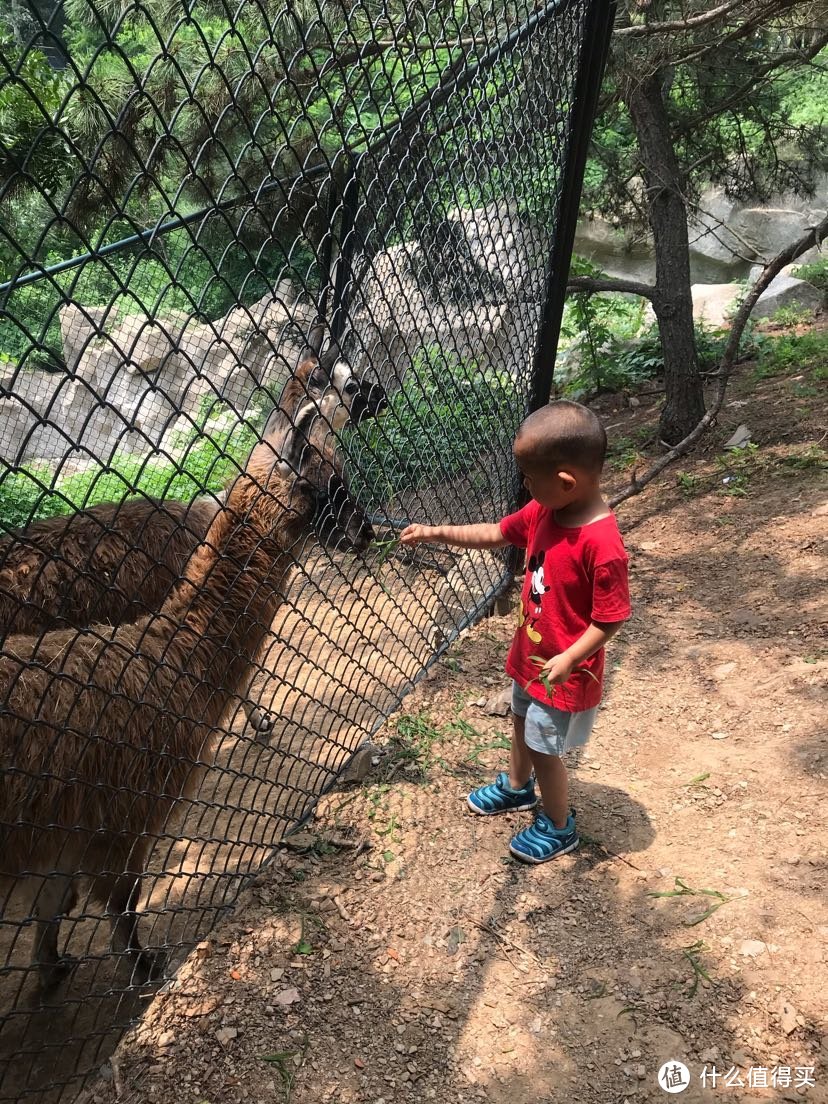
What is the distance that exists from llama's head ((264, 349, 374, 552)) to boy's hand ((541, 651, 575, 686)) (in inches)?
36.1

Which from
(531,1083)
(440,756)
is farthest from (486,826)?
(531,1083)

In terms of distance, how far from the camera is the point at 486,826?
3.33m

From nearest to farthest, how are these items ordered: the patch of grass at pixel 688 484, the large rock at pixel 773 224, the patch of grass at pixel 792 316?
the patch of grass at pixel 688 484, the patch of grass at pixel 792 316, the large rock at pixel 773 224

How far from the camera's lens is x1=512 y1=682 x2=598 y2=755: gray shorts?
9.52 feet

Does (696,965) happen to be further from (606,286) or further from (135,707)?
(606,286)

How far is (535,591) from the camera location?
9.44 ft

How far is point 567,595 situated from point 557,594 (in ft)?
0.11

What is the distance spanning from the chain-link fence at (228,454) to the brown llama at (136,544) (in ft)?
0.07

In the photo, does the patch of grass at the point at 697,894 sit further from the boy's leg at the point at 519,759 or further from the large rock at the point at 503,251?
the large rock at the point at 503,251

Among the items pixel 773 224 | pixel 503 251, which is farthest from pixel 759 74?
pixel 773 224

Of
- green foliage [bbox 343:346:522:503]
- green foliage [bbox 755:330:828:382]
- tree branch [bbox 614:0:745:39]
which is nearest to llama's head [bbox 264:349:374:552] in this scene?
green foliage [bbox 343:346:522:503]

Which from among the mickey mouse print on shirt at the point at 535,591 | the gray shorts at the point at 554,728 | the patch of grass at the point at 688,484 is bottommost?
the gray shorts at the point at 554,728

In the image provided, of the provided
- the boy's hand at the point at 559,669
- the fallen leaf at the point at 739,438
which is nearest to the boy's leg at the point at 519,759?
the boy's hand at the point at 559,669

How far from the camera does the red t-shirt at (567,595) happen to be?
2635 millimetres
